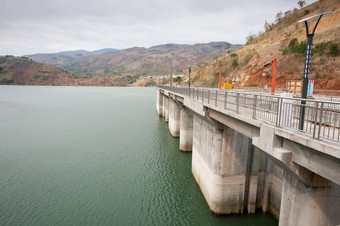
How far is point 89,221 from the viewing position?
39.3 feet

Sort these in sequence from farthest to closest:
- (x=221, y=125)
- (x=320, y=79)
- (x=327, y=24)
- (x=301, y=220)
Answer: (x=327, y=24) → (x=320, y=79) → (x=221, y=125) → (x=301, y=220)

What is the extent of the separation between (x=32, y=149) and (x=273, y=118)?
26.0 meters

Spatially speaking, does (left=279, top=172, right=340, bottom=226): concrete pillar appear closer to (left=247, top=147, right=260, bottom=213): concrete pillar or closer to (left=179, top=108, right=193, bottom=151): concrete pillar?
(left=247, top=147, right=260, bottom=213): concrete pillar

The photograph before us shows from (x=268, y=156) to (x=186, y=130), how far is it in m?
14.7

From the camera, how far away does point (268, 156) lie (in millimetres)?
7062

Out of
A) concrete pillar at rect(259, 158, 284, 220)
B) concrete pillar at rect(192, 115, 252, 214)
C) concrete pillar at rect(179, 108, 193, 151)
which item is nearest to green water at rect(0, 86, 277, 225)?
concrete pillar at rect(259, 158, 284, 220)

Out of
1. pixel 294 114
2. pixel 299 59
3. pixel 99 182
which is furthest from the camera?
pixel 299 59

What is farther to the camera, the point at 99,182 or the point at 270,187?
the point at 99,182

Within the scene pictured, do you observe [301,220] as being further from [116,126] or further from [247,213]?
[116,126]

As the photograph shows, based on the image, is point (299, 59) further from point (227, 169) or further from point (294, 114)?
point (294, 114)

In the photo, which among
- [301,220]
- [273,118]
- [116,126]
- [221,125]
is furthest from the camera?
[116,126]

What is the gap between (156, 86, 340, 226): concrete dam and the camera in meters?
5.48

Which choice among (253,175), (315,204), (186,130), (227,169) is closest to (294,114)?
(315,204)

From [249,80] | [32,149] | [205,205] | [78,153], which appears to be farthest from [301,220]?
[249,80]
